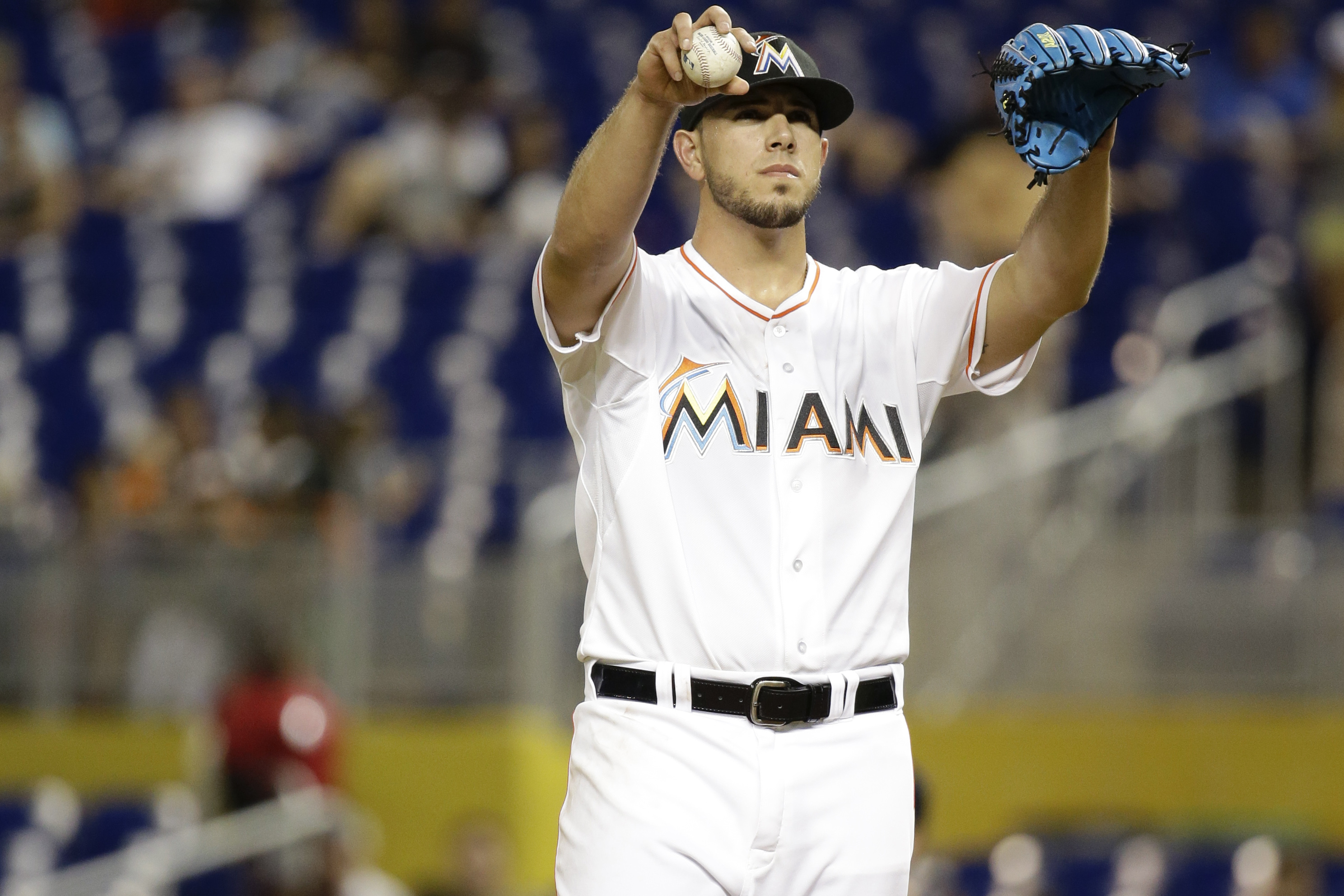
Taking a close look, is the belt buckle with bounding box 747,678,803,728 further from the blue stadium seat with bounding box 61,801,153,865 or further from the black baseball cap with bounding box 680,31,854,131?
the blue stadium seat with bounding box 61,801,153,865

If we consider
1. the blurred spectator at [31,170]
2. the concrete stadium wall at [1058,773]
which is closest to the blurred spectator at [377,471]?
the concrete stadium wall at [1058,773]

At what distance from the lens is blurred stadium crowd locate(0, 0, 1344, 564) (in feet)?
27.9

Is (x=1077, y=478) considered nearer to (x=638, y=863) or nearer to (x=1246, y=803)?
(x=1246, y=803)

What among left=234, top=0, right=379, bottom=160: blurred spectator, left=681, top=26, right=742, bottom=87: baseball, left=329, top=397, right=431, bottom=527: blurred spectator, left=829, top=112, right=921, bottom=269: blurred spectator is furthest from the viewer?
left=234, top=0, right=379, bottom=160: blurred spectator

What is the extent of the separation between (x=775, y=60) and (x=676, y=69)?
403 mm

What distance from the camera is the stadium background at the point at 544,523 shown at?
745 cm

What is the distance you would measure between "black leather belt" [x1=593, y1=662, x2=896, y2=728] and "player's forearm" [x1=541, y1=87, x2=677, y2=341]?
62 cm

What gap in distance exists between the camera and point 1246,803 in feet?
25.4

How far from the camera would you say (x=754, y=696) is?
317 cm

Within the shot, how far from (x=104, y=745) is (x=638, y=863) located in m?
5.67

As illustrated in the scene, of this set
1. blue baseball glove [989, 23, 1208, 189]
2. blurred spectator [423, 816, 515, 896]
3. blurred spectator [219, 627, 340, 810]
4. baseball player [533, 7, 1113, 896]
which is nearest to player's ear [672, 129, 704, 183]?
baseball player [533, 7, 1113, 896]

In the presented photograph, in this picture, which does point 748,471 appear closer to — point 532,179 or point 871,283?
point 871,283

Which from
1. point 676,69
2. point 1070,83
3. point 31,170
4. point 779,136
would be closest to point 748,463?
point 779,136

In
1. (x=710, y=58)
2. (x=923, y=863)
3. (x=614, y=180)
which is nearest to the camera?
(x=710, y=58)
